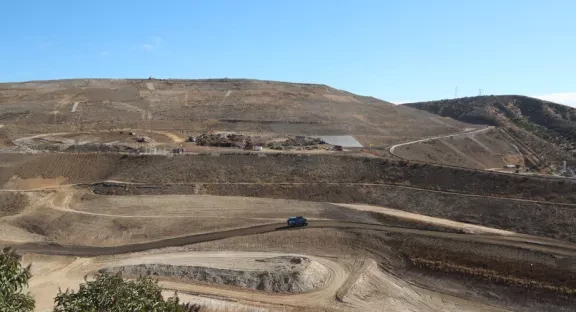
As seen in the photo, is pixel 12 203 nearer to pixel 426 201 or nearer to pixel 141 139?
pixel 141 139

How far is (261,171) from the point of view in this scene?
58.5 metres

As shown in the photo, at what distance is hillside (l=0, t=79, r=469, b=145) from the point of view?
90375mm

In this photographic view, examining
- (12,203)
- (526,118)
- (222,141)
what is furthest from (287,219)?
(526,118)

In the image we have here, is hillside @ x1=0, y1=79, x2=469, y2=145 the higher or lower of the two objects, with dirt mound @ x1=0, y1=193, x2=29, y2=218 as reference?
higher

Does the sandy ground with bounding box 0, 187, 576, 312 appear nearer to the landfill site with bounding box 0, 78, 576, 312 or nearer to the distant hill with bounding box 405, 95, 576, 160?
the landfill site with bounding box 0, 78, 576, 312

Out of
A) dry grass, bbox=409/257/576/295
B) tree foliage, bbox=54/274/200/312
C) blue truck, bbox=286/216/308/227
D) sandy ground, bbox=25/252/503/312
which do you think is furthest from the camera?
blue truck, bbox=286/216/308/227

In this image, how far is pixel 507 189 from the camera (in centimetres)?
4922

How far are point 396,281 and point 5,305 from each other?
1062 inches

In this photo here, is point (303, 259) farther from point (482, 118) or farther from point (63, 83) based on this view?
point (63, 83)

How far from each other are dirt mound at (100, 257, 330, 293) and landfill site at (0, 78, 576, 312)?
0.32 feet

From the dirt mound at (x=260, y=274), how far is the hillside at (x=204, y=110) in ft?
178

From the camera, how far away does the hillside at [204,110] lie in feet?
297

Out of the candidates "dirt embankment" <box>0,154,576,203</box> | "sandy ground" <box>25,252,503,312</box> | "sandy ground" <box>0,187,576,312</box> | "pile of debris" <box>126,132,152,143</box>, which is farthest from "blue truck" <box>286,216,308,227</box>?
"pile of debris" <box>126,132,152,143</box>

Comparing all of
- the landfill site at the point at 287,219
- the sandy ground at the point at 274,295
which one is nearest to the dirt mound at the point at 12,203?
the landfill site at the point at 287,219
